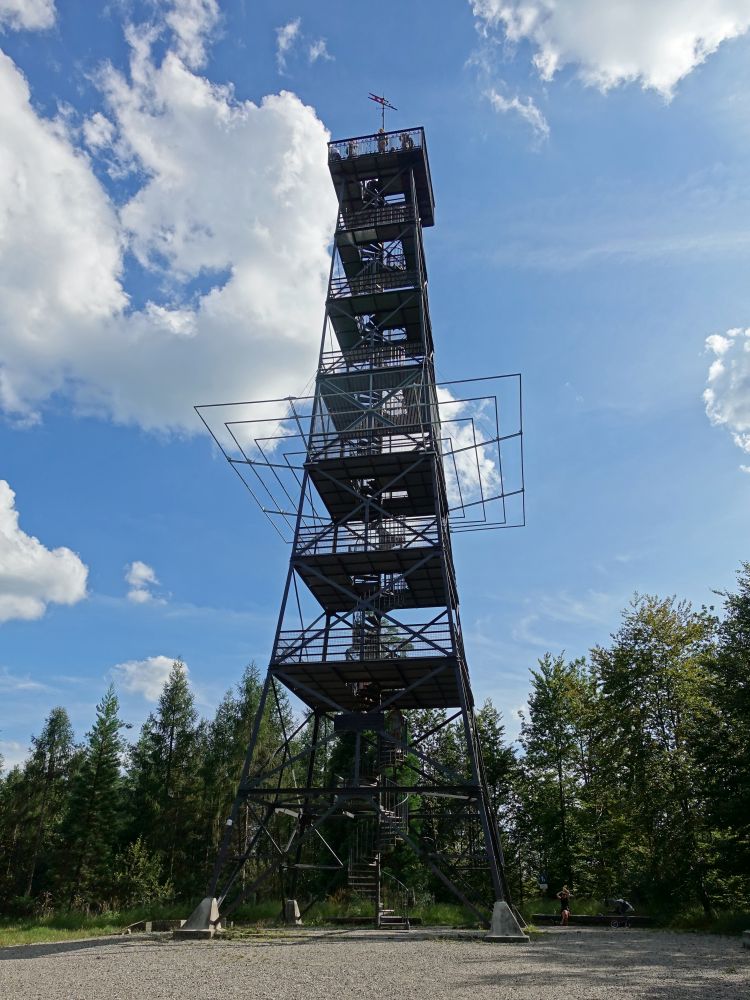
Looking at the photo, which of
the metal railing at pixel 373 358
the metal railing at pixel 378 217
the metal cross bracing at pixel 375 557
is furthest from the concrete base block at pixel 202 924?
the metal railing at pixel 378 217

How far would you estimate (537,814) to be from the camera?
35406mm

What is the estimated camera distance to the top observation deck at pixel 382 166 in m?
27.6

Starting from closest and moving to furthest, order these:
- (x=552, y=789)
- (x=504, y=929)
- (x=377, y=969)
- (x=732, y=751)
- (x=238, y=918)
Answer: (x=377, y=969), (x=504, y=929), (x=732, y=751), (x=238, y=918), (x=552, y=789)

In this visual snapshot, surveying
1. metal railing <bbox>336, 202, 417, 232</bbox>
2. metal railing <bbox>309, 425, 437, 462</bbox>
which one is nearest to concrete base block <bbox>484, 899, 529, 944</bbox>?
metal railing <bbox>309, 425, 437, 462</bbox>

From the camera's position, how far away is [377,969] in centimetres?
1081

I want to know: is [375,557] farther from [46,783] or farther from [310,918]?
[46,783]

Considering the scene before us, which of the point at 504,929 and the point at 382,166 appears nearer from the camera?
the point at 504,929

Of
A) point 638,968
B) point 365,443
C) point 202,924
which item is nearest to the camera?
point 638,968

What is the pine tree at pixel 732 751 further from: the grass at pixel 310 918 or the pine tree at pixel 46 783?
the pine tree at pixel 46 783

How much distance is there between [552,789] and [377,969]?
27861mm

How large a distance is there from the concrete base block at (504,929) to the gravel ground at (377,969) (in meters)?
0.30

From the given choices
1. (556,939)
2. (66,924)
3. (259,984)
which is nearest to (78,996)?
(259,984)

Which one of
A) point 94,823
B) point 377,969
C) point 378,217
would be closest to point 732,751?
point 377,969

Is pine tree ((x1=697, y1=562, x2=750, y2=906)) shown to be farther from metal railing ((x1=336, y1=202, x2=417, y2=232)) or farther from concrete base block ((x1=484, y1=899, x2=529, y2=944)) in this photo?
metal railing ((x1=336, y1=202, x2=417, y2=232))
